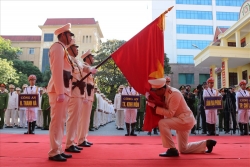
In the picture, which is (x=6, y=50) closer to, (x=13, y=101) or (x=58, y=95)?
(x=13, y=101)

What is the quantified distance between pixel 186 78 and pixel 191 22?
28.9 ft

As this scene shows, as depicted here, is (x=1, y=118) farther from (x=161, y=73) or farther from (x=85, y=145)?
(x=161, y=73)

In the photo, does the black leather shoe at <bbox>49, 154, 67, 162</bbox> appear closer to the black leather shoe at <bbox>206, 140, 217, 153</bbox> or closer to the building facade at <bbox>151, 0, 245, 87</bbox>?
the black leather shoe at <bbox>206, 140, 217, 153</bbox>

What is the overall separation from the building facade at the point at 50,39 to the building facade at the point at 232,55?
25.3m

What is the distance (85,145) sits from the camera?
14.8ft

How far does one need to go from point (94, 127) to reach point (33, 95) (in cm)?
293

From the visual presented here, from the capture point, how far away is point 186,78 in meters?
32.1

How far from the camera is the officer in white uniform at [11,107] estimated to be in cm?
977

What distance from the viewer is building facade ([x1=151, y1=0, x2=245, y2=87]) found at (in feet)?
114

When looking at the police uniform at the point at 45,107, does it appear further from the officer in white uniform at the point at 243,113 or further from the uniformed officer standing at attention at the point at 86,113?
the officer in white uniform at the point at 243,113

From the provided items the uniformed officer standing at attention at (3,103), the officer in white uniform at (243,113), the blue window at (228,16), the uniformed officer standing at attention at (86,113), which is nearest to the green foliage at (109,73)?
the uniformed officer standing at attention at (3,103)

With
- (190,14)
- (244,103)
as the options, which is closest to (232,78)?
(190,14)

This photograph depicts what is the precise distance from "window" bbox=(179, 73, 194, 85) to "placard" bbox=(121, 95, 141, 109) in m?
25.6

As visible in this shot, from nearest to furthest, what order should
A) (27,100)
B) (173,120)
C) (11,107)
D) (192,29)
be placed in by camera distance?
(173,120) → (27,100) → (11,107) → (192,29)
